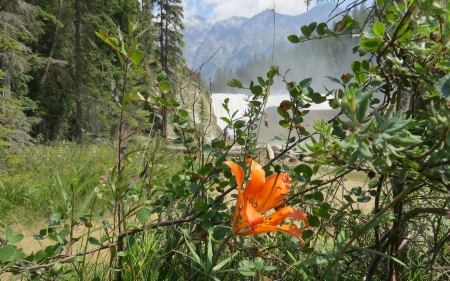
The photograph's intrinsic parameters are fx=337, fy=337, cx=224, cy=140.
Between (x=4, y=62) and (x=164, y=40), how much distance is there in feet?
37.4

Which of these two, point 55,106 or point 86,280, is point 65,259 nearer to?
point 86,280

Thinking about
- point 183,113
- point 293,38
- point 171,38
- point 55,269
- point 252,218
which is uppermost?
point 171,38

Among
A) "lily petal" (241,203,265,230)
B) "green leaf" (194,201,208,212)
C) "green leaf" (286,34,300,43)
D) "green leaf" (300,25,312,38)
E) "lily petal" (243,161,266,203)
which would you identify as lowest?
"green leaf" (194,201,208,212)

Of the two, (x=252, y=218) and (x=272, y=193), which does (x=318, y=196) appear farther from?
(x=252, y=218)

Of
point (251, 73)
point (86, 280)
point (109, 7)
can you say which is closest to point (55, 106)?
point (109, 7)

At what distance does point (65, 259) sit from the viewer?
0.90 metres

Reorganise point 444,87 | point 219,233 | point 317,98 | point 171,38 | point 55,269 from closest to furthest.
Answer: point 444,87 < point 55,269 < point 219,233 < point 317,98 < point 171,38

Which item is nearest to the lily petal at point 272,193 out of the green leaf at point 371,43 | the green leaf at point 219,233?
the green leaf at point 219,233

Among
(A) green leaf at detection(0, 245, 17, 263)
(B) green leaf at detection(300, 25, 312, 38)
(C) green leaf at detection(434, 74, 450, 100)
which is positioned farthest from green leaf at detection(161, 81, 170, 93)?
(C) green leaf at detection(434, 74, 450, 100)

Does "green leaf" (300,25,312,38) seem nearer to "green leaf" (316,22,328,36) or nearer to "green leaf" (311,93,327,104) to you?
"green leaf" (316,22,328,36)

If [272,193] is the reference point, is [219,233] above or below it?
below

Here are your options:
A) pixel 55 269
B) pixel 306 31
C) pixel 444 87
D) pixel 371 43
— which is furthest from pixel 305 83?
pixel 55 269

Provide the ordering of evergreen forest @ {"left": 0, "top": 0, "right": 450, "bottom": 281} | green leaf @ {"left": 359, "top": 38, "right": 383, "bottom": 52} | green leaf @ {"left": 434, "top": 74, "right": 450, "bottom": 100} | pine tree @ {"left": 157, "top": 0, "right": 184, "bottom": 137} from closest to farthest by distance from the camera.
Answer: green leaf @ {"left": 434, "top": 74, "right": 450, "bottom": 100} < evergreen forest @ {"left": 0, "top": 0, "right": 450, "bottom": 281} < green leaf @ {"left": 359, "top": 38, "right": 383, "bottom": 52} < pine tree @ {"left": 157, "top": 0, "right": 184, "bottom": 137}

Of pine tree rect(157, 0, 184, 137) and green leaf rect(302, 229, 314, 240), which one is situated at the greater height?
pine tree rect(157, 0, 184, 137)
